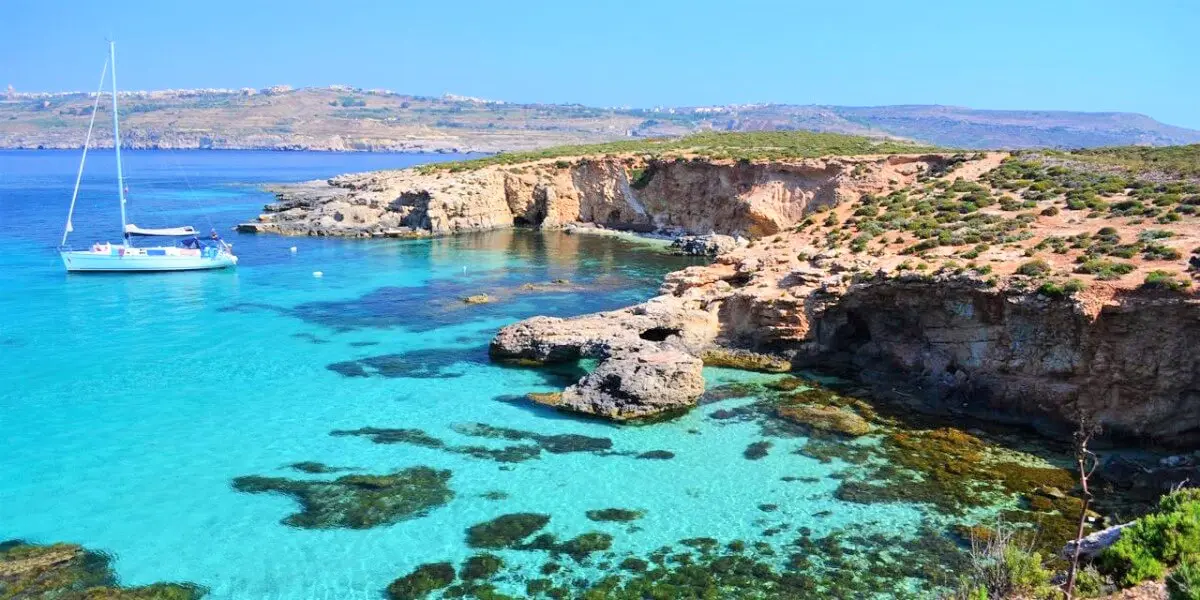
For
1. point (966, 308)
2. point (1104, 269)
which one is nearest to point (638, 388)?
point (966, 308)

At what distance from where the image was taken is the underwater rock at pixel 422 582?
47.2ft

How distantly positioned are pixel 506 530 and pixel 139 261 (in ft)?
127

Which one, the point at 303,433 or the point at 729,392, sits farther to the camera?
the point at 729,392

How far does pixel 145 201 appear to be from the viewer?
87.9 metres

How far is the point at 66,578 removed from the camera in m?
14.7

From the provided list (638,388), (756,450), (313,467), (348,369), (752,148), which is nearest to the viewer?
(313,467)

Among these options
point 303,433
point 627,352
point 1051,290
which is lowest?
point 303,433

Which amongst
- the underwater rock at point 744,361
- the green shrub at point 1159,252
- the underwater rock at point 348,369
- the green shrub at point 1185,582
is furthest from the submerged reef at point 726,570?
the underwater rock at point 348,369

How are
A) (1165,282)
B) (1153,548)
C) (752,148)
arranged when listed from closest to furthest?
(1153,548) → (1165,282) → (752,148)

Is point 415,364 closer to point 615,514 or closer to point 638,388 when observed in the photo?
point 638,388

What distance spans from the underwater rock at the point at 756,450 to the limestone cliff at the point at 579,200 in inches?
1341

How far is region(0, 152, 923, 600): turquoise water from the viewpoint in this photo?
16234 mm

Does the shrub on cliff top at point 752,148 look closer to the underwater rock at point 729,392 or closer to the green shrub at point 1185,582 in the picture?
the underwater rock at point 729,392

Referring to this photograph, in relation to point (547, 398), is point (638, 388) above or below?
above
